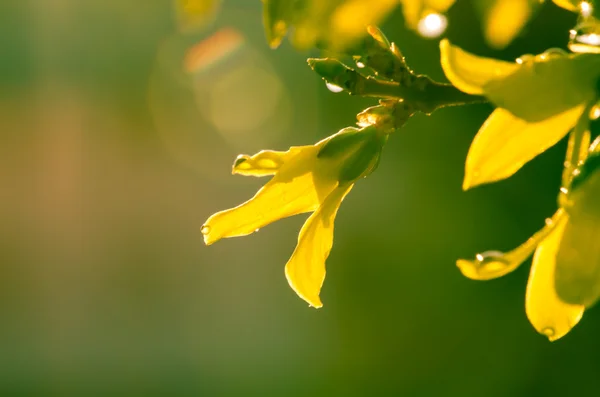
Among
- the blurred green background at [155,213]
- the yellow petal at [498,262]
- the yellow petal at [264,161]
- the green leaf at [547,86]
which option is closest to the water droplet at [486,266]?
the yellow petal at [498,262]

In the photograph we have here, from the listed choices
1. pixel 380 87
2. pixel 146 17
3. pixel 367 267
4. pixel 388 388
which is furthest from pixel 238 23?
pixel 380 87

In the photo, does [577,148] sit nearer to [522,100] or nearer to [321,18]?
[522,100]

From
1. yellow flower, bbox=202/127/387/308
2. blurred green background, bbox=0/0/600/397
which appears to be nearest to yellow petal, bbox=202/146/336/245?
yellow flower, bbox=202/127/387/308

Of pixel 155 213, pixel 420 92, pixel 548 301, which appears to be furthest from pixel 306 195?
pixel 155 213

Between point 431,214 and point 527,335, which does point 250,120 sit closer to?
point 431,214

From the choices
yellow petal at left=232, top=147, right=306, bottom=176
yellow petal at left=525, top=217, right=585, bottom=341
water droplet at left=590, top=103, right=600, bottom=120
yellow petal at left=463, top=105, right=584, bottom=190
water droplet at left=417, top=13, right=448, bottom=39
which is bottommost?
yellow petal at left=525, top=217, right=585, bottom=341

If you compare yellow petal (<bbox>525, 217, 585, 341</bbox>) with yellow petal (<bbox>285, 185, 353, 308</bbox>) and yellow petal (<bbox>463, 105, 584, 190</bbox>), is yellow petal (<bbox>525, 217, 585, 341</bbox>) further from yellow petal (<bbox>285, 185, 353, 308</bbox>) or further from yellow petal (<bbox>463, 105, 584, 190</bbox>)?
yellow petal (<bbox>285, 185, 353, 308</bbox>)
